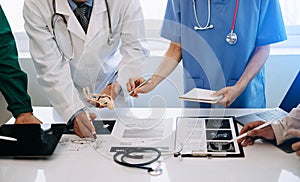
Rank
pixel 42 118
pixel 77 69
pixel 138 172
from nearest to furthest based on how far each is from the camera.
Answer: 1. pixel 138 172
2. pixel 77 69
3. pixel 42 118

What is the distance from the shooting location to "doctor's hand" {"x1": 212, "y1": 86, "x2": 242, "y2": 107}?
1218 mm

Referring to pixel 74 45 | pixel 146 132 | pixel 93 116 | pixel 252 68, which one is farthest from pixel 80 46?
pixel 252 68

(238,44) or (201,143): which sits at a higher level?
(238,44)

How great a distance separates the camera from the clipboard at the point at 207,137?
3.50ft

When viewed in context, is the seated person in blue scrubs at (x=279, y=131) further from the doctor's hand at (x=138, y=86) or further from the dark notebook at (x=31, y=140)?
the dark notebook at (x=31, y=140)

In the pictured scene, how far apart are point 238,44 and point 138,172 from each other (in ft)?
2.02

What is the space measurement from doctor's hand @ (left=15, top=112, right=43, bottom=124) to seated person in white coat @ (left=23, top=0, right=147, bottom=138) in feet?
0.28

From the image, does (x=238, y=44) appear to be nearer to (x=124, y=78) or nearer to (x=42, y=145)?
(x=124, y=78)

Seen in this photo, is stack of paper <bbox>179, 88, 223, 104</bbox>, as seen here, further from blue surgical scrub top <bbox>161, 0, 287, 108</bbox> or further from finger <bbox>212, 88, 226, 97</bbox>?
blue surgical scrub top <bbox>161, 0, 287, 108</bbox>

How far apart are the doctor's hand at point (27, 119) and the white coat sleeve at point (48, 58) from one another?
80mm

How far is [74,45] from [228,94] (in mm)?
526

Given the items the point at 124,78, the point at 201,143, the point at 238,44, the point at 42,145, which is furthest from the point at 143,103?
the point at 238,44

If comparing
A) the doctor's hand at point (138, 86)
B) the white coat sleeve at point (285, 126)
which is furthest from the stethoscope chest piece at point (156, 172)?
the white coat sleeve at point (285, 126)

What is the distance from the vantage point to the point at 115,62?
1193 mm
